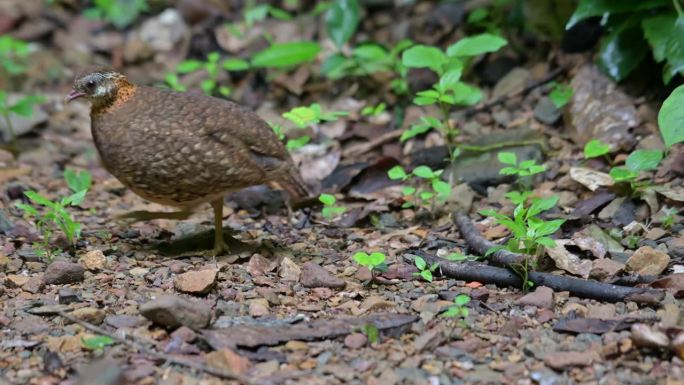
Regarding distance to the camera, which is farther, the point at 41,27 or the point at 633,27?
the point at 41,27

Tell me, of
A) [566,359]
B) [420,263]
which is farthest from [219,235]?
[566,359]

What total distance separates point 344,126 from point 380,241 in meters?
1.88

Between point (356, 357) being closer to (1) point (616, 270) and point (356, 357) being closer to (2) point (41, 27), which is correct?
(1) point (616, 270)

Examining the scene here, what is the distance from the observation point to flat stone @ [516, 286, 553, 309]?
368 centimetres

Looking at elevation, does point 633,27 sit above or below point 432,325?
above

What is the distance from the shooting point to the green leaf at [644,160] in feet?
14.5

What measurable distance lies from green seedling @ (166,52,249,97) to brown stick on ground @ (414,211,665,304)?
3.07m

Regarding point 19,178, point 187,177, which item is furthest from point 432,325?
point 19,178

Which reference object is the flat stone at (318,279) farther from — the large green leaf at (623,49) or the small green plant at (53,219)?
the large green leaf at (623,49)

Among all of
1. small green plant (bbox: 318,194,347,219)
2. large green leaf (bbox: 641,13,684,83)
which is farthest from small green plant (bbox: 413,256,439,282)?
large green leaf (bbox: 641,13,684,83)

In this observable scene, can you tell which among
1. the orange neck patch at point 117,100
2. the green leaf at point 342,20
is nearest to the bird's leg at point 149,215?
the orange neck patch at point 117,100

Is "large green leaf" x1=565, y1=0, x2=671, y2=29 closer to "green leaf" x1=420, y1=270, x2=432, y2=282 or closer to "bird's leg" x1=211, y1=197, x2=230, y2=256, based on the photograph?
"green leaf" x1=420, y1=270, x2=432, y2=282

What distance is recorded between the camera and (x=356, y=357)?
3.30m

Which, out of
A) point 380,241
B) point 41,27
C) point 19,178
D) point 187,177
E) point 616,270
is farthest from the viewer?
point 41,27
